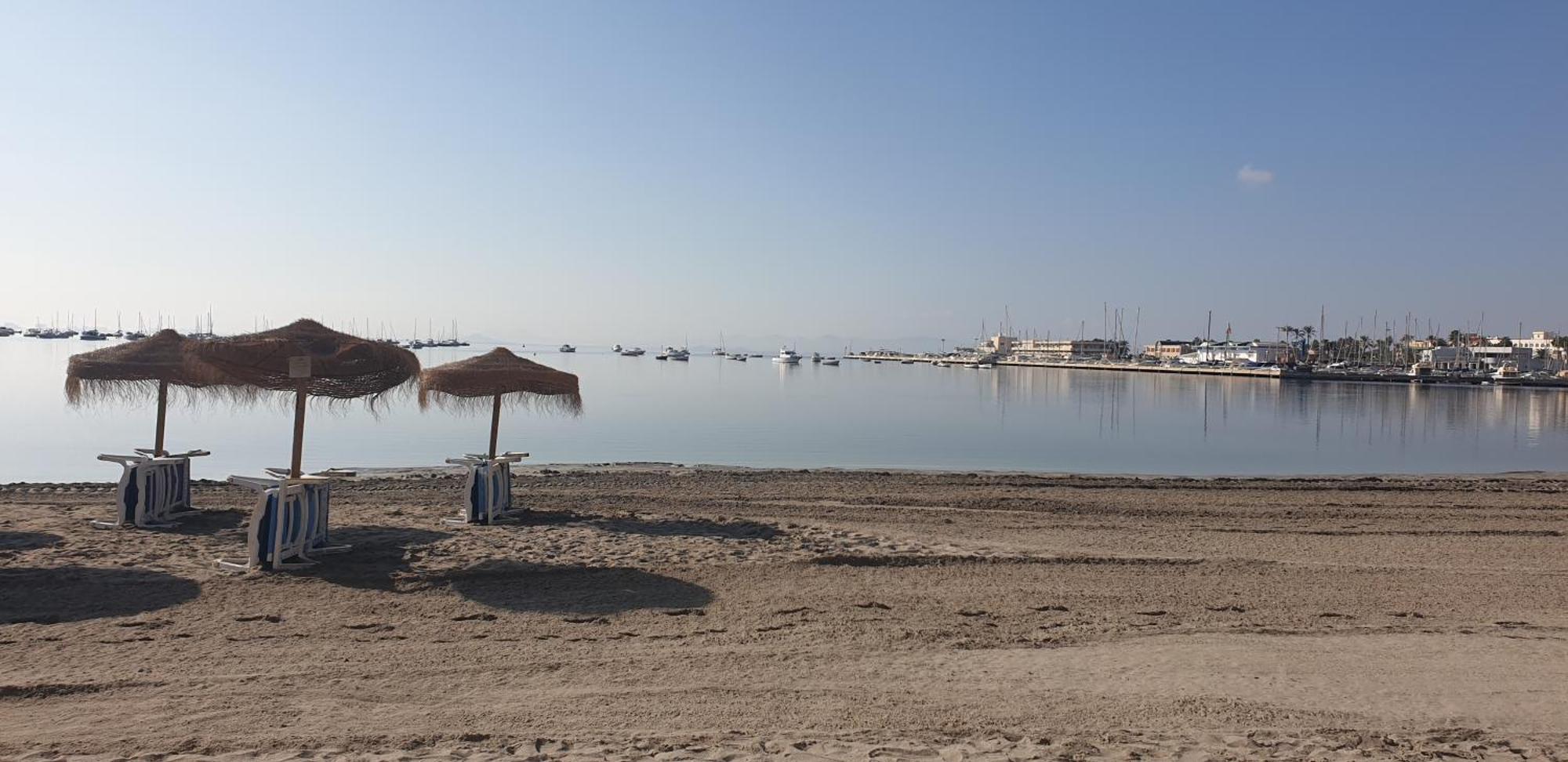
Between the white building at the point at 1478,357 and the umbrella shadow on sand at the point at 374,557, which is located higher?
the white building at the point at 1478,357

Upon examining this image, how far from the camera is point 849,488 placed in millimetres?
15320

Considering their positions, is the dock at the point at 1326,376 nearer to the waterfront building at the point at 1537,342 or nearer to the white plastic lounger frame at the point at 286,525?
the waterfront building at the point at 1537,342

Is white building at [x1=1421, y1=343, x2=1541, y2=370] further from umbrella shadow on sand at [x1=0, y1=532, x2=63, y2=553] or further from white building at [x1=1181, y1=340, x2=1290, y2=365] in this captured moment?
umbrella shadow on sand at [x1=0, y1=532, x2=63, y2=553]

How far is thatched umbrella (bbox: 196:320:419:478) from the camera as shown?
8.46 m

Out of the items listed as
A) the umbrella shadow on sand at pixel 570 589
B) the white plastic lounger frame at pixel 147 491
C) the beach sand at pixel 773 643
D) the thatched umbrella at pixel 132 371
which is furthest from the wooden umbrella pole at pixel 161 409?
the umbrella shadow on sand at pixel 570 589

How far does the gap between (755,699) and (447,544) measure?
4880mm

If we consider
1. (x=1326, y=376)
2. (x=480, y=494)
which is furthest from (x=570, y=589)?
(x=1326, y=376)

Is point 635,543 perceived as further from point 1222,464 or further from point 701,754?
point 1222,464

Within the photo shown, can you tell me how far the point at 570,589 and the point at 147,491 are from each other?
17.0ft

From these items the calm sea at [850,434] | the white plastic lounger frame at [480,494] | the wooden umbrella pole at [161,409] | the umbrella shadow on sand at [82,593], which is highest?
the wooden umbrella pole at [161,409]

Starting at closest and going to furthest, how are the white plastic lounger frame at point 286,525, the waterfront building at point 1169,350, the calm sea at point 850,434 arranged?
the white plastic lounger frame at point 286,525 < the calm sea at point 850,434 < the waterfront building at point 1169,350

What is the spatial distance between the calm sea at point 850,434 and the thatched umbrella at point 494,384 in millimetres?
1860

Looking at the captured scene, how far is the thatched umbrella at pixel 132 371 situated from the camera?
33.4 ft

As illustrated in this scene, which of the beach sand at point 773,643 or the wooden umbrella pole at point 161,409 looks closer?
the beach sand at point 773,643
